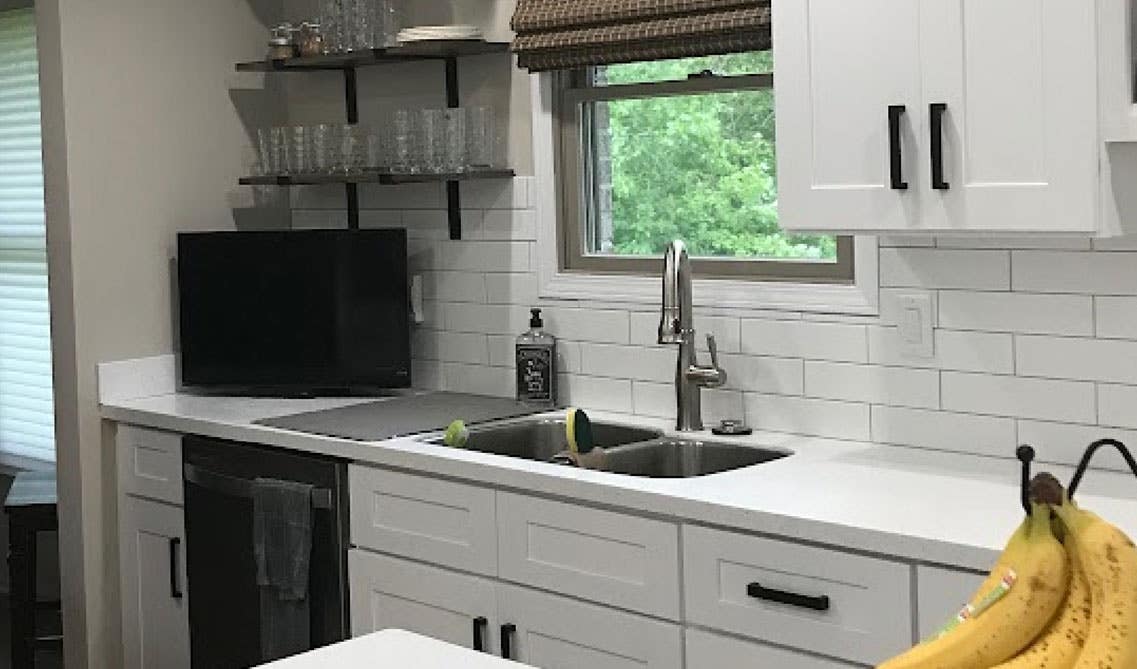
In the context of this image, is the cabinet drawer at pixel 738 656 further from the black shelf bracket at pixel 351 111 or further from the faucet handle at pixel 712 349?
the black shelf bracket at pixel 351 111

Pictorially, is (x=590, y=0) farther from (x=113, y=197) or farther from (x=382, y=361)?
(x=113, y=197)

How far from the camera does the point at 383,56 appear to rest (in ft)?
14.0

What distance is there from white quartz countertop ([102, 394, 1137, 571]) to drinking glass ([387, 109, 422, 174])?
0.81 m

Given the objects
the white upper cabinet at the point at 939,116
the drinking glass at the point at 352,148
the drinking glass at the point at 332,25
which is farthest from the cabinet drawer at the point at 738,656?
the drinking glass at the point at 332,25

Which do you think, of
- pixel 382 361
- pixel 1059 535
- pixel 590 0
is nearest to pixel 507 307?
pixel 382 361

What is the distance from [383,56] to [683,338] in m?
1.27

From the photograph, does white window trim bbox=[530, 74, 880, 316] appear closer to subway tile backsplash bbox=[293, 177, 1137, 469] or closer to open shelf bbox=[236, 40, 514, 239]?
subway tile backsplash bbox=[293, 177, 1137, 469]

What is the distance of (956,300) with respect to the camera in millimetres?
3240

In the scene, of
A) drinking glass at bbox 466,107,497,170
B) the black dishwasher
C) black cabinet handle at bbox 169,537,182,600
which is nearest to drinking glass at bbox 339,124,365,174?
drinking glass at bbox 466,107,497,170

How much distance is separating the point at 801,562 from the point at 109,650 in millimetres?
2509

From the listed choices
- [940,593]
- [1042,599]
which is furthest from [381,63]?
[1042,599]

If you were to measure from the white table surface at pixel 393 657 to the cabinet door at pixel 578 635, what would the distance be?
986 mm

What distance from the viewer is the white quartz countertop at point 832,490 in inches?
102

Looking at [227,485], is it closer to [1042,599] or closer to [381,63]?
[381,63]
